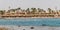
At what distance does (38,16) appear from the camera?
26953 mm

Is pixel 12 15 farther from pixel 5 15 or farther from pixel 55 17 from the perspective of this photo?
pixel 55 17

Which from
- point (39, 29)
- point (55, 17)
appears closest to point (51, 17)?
point (55, 17)

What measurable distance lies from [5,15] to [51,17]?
5514mm

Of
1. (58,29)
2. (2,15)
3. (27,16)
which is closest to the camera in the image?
(58,29)

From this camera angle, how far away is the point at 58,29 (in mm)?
15789

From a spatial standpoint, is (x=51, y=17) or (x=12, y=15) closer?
(x=12, y=15)

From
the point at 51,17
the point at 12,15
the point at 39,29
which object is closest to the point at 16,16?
the point at 12,15

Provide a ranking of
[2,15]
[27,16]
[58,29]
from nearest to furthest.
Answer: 1. [58,29]
2. [2,15]
3. [27,16]

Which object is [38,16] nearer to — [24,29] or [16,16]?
[16,16]

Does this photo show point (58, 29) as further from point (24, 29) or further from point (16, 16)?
point (16, 16)

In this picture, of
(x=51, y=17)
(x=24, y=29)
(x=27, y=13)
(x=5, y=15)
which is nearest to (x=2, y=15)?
(x=5, y=15)

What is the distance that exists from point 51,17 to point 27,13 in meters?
3.25

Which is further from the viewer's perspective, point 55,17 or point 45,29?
point 55,17

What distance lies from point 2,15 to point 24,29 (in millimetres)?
9347
